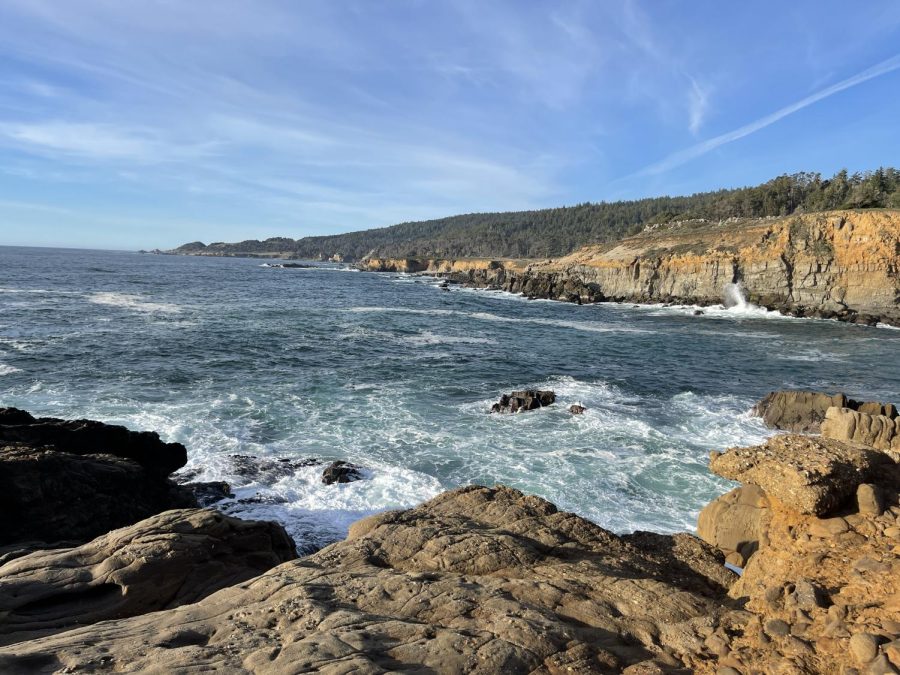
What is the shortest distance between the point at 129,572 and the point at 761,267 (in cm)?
7145

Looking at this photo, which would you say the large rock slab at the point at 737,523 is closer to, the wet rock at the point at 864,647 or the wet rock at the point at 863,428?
the wet rock at the point at 864,647

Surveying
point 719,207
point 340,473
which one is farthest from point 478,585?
point 719,207

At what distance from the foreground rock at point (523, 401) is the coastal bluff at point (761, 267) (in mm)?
45692

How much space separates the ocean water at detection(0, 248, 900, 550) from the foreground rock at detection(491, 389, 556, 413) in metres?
0.71

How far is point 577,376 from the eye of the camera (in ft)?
93.1

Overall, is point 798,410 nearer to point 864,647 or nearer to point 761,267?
point 864,647

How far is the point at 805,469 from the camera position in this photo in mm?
7496

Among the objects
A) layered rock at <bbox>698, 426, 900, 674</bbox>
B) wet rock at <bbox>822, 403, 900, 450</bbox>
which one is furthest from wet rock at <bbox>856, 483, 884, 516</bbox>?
wet rock at <bbox>822, 403, 900, 450</bbox>

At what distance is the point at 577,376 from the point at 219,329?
1073 inches

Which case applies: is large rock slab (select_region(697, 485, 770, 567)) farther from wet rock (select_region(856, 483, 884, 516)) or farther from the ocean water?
the ocean water

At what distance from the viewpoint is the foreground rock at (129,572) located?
21.7 feet

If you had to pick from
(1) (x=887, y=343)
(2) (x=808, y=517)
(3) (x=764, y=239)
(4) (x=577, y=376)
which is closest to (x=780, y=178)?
(3) (x=764, y=239)

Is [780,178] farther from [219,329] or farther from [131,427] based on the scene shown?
[131,427]

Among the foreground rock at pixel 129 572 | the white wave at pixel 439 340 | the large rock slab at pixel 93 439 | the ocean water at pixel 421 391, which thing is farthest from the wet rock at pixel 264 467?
the white wave at pixel 439 340
